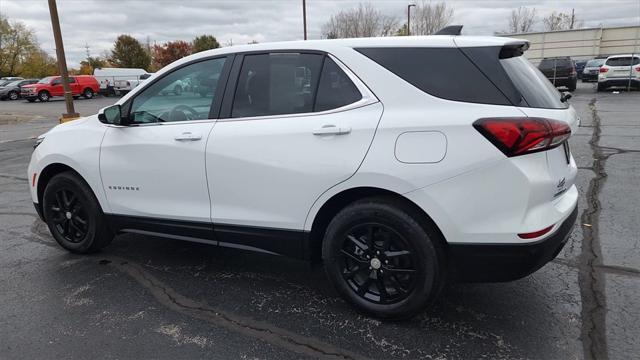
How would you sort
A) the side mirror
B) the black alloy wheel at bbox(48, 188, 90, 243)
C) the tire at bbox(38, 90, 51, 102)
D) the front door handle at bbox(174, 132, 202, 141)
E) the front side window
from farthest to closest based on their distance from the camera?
the tire at bbox(38, 90, 51, 102) < the black alloy wheel at bbox(48, 188, 90, 243) < the side mirror < the front side window < the front door handle at bbox(174, 132, 202, 141)

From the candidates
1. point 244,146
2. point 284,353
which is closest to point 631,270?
point 284,353

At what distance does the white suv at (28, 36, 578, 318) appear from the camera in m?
2.69

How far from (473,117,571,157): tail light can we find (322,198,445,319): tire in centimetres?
62

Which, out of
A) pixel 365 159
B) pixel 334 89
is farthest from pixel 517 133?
pixel 334 89

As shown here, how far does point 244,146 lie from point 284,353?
1.35 m

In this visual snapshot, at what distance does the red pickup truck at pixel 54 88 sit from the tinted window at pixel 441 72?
35945mm

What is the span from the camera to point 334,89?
10.2 ft

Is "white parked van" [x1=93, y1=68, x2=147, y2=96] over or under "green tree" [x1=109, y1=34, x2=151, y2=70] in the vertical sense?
under

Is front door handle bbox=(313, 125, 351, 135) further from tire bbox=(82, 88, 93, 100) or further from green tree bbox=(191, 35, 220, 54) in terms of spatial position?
green tree bbox=(191, 35, 220, 54)

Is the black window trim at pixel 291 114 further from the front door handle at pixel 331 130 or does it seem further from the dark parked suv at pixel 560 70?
the dark parked suv at pixel 560 70

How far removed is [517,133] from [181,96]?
2.46 meters

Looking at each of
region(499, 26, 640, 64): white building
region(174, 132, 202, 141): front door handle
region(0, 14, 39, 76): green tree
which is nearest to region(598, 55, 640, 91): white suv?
region(499, 26, 640, 64): white building

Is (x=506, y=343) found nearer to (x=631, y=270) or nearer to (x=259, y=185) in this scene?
(x=631, y=270)

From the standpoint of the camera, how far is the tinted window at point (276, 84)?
3.23 metres
